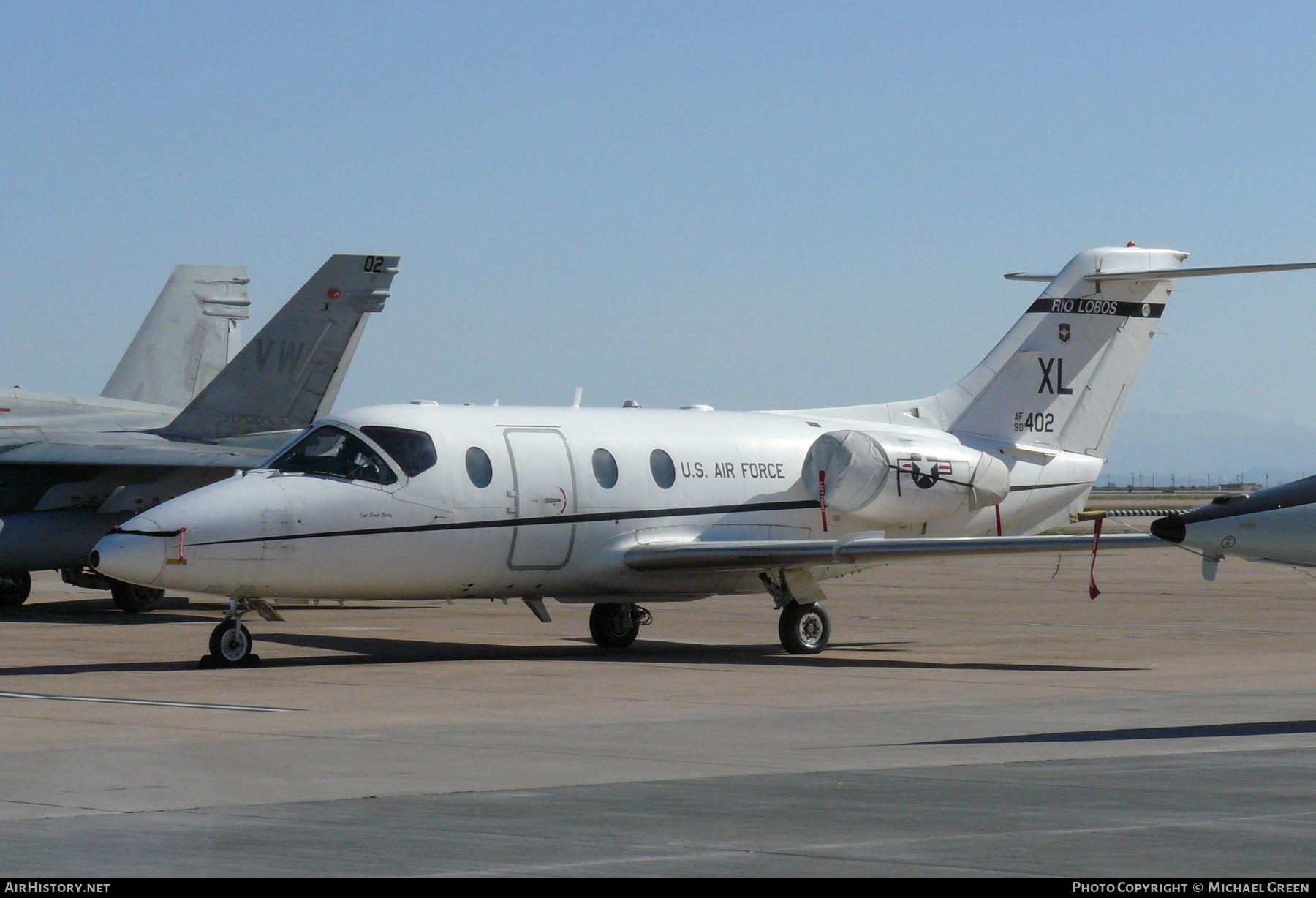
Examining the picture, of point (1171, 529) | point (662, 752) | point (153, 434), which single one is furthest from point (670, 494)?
point (153, 434)

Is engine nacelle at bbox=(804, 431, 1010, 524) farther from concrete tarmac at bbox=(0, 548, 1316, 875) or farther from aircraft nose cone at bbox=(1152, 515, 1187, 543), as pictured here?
aircraft nose cone at bbox=(1152, 515, 1187, 543)

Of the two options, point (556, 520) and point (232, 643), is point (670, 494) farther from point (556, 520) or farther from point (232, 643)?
point (232, 643)

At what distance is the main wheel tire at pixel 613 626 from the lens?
22000 mm

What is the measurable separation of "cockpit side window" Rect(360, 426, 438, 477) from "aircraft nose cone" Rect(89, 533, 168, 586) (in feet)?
8.90

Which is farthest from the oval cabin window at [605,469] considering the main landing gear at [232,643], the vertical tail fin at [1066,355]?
the vertical tail fin at [1066,355]

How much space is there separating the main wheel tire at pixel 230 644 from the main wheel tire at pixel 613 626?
4.72 meters

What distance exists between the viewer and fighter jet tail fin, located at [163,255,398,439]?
29.7 metres

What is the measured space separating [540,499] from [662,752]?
865 cm

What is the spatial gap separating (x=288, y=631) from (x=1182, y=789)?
16.0 metres

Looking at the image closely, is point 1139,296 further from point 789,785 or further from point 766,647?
point 789,785

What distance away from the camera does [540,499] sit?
20297 mm

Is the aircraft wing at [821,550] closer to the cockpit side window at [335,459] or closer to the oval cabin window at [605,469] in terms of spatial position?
the oval cabin window at [605,469]
